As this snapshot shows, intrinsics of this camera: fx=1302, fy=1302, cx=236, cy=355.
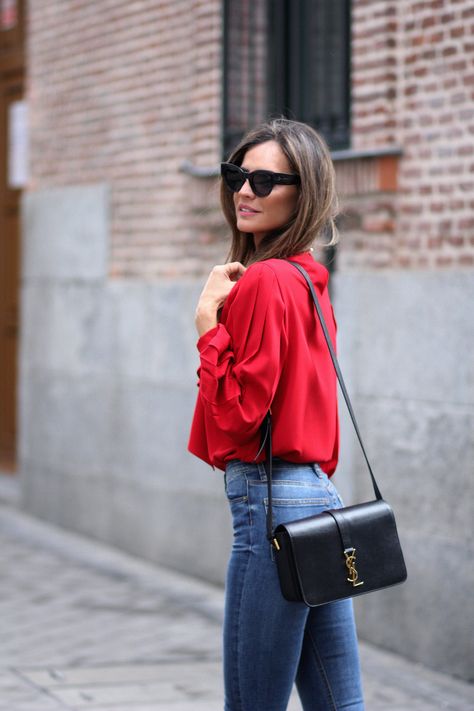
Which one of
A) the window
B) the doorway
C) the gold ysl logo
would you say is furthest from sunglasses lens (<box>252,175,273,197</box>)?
the doorway

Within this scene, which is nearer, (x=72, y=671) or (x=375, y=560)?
(x=375, y=560)

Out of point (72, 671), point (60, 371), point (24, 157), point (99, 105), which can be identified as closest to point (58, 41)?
point (99, 105)

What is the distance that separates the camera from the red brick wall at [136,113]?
24.5 ft

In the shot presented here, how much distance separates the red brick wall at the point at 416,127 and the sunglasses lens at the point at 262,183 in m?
2.42

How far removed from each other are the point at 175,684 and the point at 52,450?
13.0 feet

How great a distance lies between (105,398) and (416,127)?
3.32 m

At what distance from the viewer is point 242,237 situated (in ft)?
10.9

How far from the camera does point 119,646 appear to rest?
5824 mm

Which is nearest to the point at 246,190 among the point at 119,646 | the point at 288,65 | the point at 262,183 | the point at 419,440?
the point at 262,183

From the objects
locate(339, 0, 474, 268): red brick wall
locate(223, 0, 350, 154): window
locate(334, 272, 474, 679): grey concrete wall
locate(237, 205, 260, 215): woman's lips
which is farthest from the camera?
locate(223, 0, 350, 154): window

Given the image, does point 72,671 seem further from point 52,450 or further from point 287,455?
point 52,450

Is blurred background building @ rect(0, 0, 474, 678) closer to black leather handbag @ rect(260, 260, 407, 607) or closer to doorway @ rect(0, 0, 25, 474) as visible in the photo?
doorway @ rect(0, 0, 25, 474)

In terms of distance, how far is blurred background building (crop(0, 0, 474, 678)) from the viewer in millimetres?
5516

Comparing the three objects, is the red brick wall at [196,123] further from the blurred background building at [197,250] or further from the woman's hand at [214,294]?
the woman's hand at [214,294]
